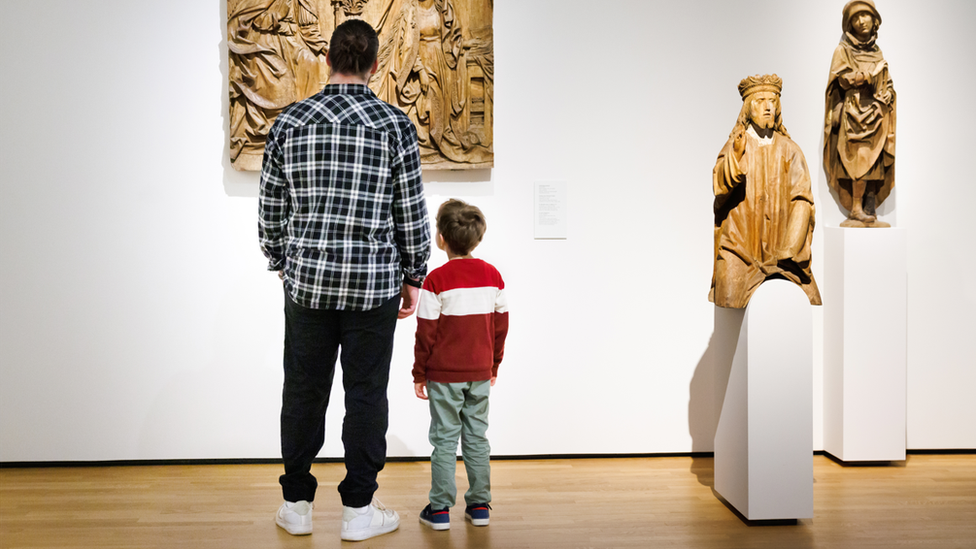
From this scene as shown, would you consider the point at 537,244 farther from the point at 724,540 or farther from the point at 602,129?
the point at 724,540

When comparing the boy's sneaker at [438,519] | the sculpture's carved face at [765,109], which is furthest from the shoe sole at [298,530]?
the sculpture's carved face at [765,109]

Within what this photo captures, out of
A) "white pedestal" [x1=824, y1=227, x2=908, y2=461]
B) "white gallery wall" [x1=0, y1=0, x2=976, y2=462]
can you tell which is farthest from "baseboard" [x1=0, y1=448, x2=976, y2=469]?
"white pedestal" [x1=824, y1=227, x2=908, y2=461]

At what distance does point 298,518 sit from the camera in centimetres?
263

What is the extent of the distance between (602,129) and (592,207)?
403mm

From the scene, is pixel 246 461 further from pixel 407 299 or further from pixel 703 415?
pixel 703 415

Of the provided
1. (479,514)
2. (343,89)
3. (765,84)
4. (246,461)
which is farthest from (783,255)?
(246,461)

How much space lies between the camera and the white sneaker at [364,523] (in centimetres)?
258

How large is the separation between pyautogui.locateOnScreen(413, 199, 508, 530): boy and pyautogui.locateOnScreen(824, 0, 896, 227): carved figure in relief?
6.82ft

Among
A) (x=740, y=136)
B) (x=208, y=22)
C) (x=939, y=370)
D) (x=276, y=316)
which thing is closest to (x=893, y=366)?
(x=939, y=370)

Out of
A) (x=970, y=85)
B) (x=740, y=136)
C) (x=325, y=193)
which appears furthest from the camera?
(x=970, y=85)

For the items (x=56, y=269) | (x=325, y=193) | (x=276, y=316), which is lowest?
(x=276, y=316)

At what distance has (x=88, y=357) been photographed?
3.57 m

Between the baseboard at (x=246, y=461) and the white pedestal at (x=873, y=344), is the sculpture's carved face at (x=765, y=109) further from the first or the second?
the baseboard at (x=246, y=461)

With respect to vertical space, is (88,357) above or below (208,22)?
below
